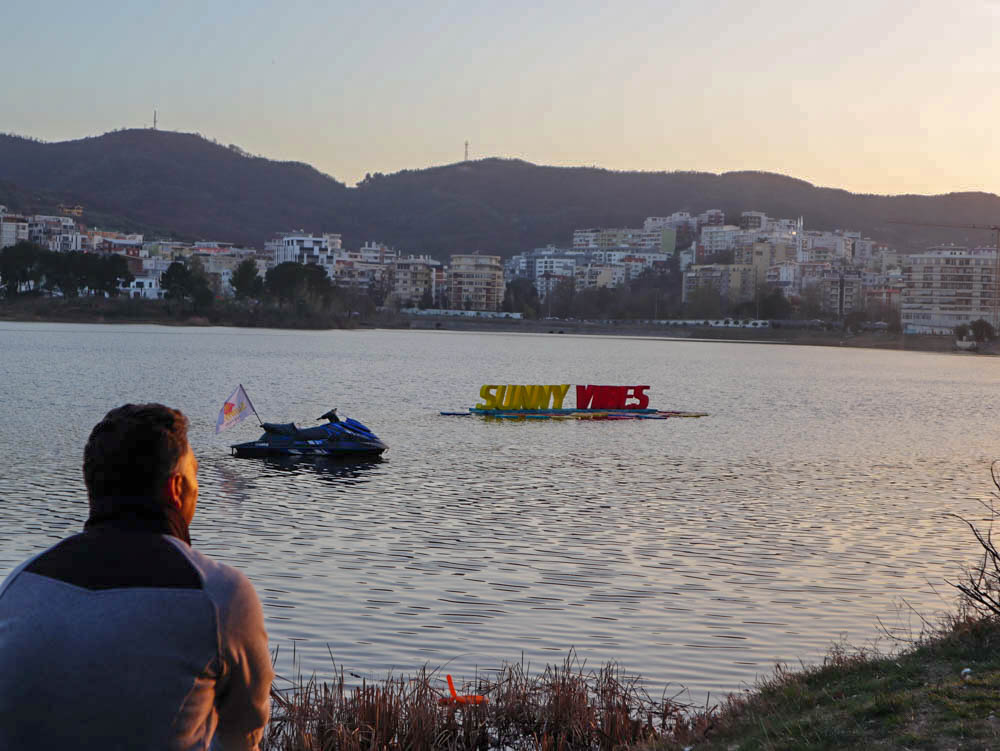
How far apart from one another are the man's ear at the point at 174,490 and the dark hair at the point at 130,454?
17mm

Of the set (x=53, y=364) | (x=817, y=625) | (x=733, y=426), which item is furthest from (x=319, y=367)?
(x=817, y=625)

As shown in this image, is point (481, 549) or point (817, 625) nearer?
point (817, 625)

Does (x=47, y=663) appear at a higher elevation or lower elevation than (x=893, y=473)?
higher

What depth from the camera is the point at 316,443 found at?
91.5 feet

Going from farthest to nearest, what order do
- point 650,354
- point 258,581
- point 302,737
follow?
point 650,354, point 258,581, point 302,737

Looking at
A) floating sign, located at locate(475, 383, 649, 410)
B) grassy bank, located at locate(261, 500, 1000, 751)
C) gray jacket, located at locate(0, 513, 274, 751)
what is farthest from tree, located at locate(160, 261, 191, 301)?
gray jacket, located at locate(0, 513, 274, 751)

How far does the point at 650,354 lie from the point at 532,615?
11524 centimetres

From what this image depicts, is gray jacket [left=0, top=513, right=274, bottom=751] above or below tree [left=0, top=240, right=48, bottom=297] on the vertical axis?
below

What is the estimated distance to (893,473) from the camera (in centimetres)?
2855

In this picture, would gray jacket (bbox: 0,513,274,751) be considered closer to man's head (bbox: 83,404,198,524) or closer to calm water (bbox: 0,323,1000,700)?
man's head (bbox: 83,404,198,524)

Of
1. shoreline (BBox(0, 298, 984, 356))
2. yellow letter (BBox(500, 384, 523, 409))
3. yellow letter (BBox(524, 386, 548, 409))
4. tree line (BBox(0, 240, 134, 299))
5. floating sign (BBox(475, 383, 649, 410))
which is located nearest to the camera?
floating sign (BBox(475, 383, 649, 410))

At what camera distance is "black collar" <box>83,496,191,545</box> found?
3.33m

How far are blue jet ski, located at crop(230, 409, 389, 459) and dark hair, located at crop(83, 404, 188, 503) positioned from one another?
24473 mm

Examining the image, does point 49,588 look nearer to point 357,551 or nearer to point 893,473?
point 357,551
